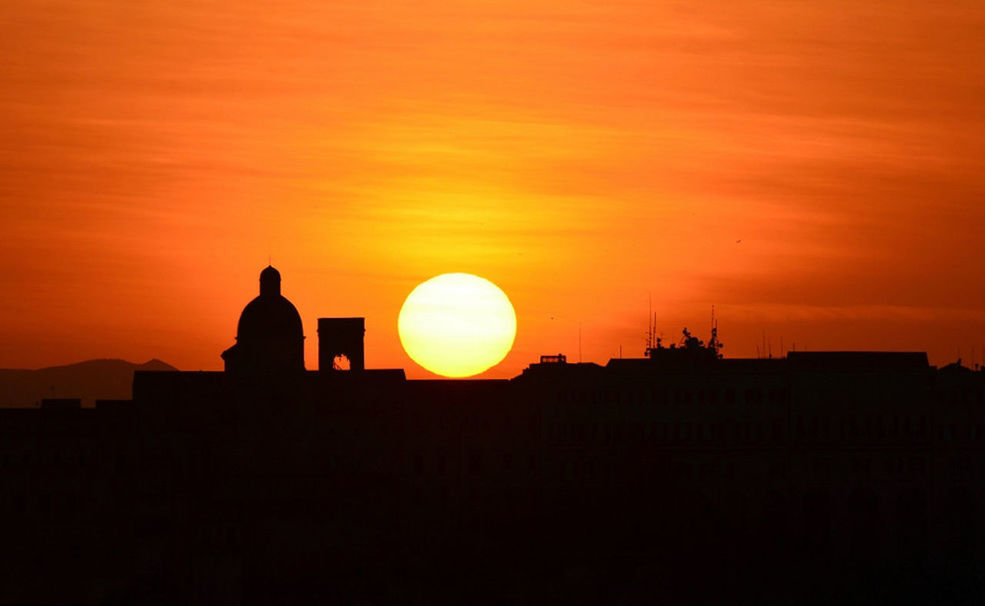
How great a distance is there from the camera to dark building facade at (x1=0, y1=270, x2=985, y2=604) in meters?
130

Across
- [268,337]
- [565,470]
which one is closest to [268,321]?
[268,337]

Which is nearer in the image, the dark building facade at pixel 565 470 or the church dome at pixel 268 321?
the dark building facade at pixel 565 470

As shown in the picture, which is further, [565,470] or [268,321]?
[268,321]

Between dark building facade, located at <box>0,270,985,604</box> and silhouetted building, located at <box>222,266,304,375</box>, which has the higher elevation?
silhouetted building, located at <box>222,266,304,375</box>

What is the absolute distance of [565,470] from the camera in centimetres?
14125

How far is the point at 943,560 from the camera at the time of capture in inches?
5458

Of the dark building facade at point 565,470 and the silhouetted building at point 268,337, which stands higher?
the silhouetted building at point 268,337

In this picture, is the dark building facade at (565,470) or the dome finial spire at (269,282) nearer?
the dark building facade at (565,470)

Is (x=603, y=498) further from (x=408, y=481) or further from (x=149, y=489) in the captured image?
(x=149, y=489)

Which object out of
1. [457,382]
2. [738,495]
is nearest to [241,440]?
[457,382]

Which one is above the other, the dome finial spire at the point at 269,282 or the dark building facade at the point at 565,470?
the dome finial spire at the point at 269,282

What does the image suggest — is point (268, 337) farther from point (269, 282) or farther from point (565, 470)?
point (565, 470)

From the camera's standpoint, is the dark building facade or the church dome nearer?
the dark building facade

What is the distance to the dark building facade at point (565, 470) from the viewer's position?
129875 mm
